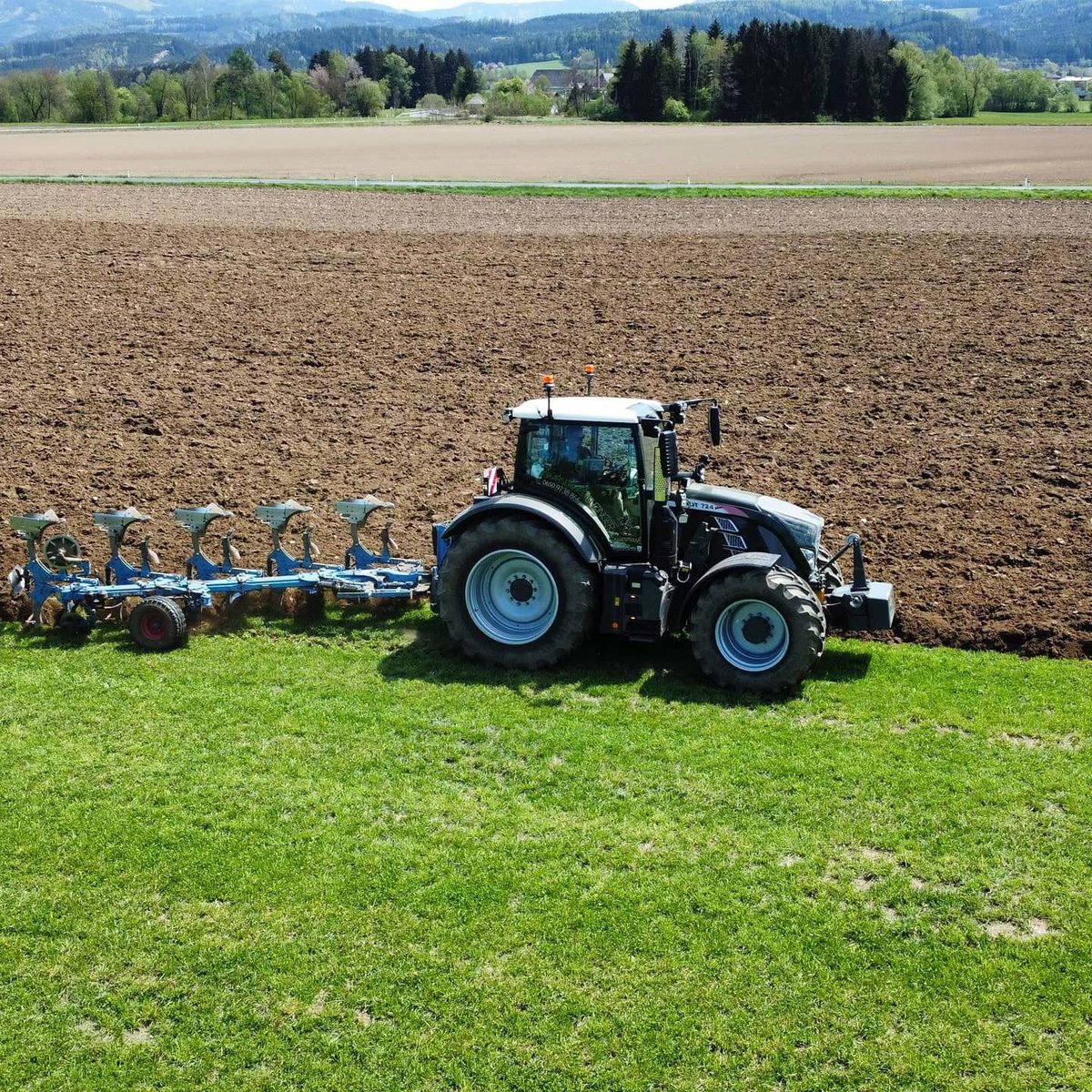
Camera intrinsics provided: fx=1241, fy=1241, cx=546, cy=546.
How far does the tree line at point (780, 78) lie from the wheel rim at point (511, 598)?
91973 millimetres

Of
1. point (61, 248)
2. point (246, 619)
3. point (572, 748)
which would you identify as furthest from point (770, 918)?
point (61, 248)

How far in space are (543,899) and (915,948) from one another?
7.90 feet

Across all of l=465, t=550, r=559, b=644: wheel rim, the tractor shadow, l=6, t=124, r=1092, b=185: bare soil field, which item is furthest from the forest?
l=465, t=550, r=559, b=644: wheel rim

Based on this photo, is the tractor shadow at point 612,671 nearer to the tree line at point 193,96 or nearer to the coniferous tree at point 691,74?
the coniferous tree at point 691,74

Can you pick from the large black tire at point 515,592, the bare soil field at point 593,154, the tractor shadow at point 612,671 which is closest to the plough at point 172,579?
the tractor shadow at point 612,671

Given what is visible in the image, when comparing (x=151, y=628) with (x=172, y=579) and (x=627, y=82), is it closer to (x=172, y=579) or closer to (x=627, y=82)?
(x=172, y=579)

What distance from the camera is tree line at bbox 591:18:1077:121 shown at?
94.6 m

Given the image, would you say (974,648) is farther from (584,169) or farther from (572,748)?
(584,169)

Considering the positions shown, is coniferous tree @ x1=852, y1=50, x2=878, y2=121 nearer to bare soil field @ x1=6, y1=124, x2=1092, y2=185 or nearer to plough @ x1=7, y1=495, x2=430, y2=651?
bare soil field @ x1=6, y1=124, x2=1092, y2=185

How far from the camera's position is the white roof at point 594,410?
11.5 metres

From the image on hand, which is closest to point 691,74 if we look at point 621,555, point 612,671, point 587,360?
point 587,360

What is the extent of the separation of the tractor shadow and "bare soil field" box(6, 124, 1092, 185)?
38.6 meters

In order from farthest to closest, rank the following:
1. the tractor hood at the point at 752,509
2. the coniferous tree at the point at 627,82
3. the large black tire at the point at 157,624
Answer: the coniferous tree at the point at 627,82 < the large black tire at the point at 157,624 < the tractor hood at the point at 752,509

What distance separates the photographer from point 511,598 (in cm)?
1187
